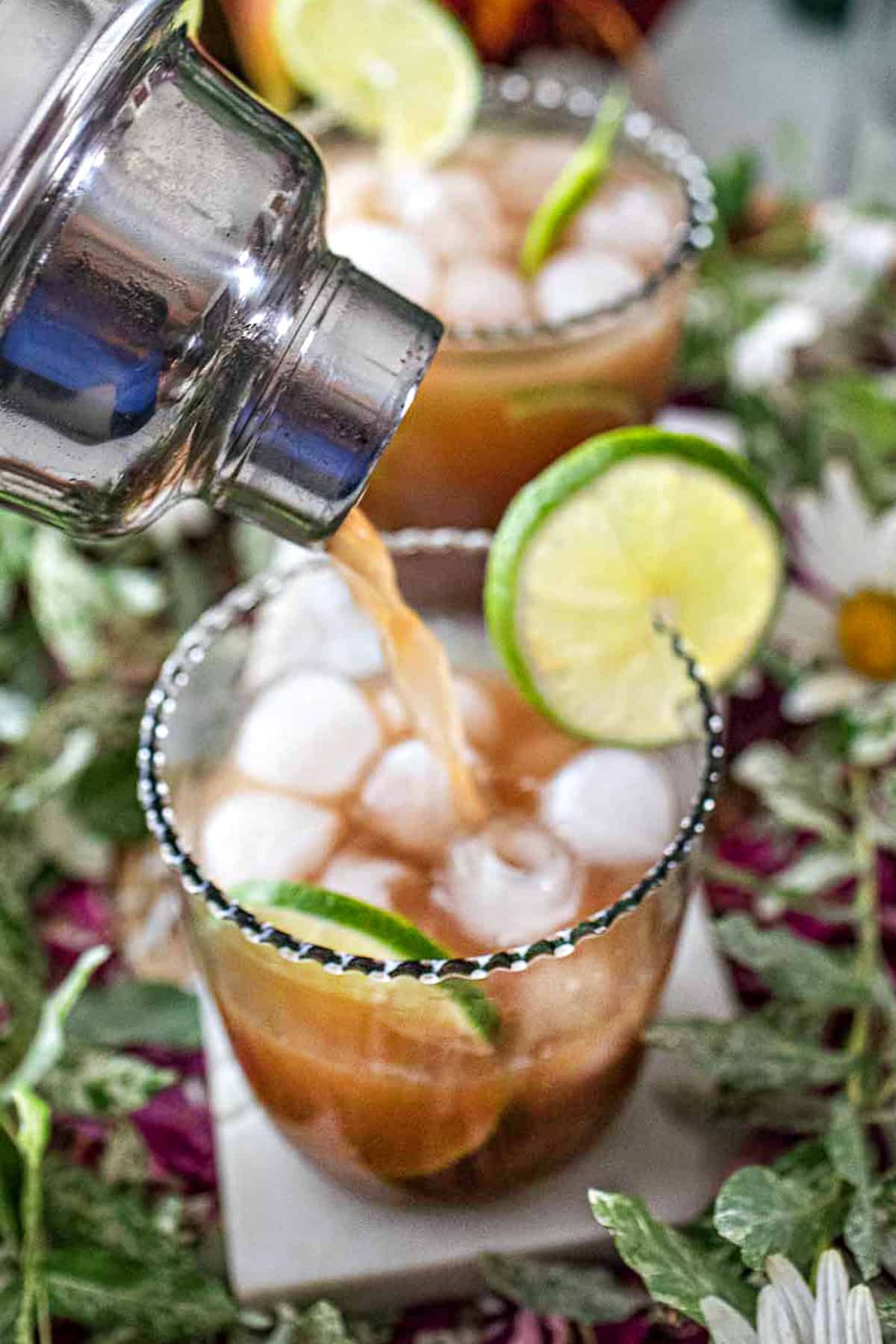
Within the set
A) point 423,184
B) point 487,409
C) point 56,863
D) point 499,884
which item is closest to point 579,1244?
point 499,884

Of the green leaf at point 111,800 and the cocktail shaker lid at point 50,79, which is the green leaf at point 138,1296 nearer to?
the green leaf at point 111,800

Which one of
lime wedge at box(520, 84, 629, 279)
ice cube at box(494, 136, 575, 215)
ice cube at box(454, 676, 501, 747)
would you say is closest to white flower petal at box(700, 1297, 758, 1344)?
ice cube at box(454, 676, 501, 747)

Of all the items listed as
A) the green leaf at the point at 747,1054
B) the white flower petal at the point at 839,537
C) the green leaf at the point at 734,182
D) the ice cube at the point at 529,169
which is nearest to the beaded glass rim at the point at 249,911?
the green leaf at the point at 747,1054

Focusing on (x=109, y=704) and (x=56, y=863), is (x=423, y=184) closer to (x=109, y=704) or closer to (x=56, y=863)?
(x=109, y=704)

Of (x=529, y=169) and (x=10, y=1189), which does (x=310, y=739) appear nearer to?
(x=10, y=1189)

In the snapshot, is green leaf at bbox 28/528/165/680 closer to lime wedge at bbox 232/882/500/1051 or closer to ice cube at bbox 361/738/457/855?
ice cube at bbox 361/738/457/855

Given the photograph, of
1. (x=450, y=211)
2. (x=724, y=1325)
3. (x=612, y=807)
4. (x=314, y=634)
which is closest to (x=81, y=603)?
(x=314, y=634)
